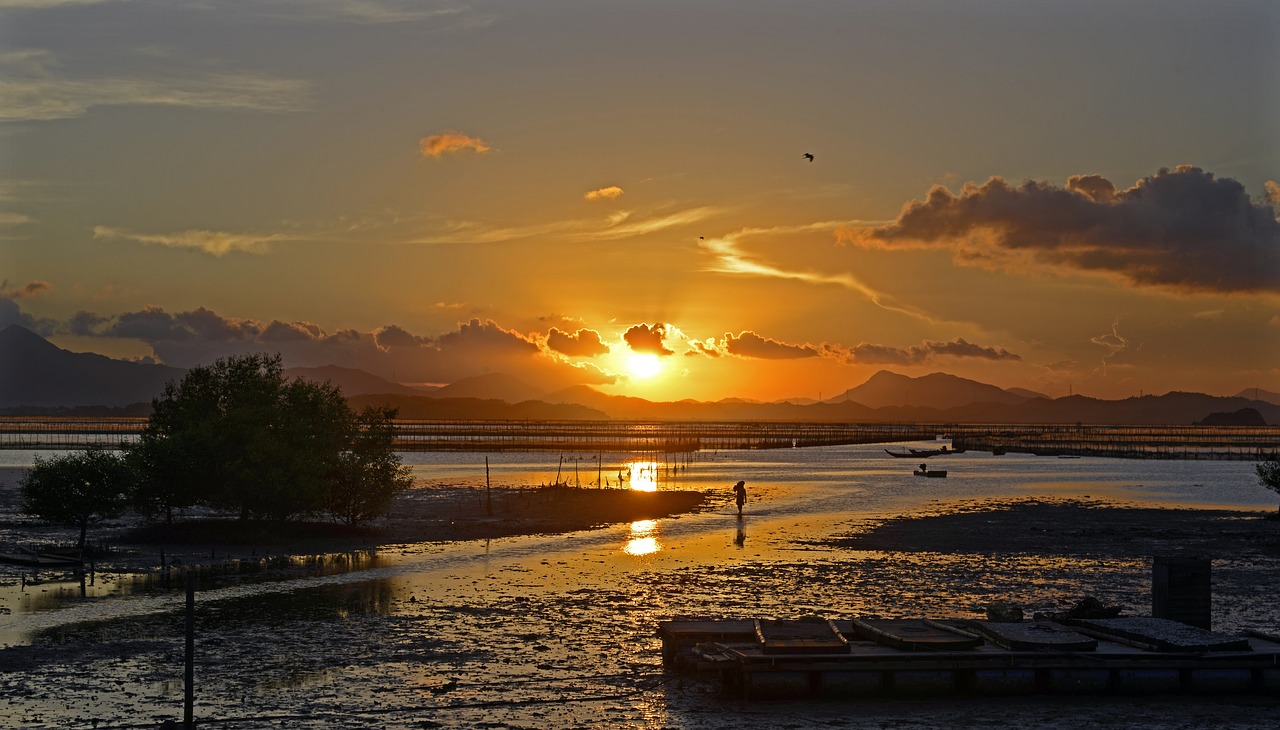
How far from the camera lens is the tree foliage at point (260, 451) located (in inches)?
2100

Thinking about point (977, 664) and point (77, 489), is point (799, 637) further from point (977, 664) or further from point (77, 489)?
point (77, 489)

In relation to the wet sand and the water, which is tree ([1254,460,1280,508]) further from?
the water

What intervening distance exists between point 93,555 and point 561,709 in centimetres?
3148

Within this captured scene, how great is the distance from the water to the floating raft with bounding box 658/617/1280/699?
77cm

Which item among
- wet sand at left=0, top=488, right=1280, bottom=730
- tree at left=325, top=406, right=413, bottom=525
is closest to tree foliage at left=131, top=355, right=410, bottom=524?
tree at left=325, top=406, right=413, bottom=525

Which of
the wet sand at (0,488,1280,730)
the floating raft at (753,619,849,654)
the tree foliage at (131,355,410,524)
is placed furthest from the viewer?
the tree foliage at (131,355,410,524)

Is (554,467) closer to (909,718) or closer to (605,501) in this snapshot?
(605,501)

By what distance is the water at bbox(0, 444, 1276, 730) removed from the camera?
22.7 meters

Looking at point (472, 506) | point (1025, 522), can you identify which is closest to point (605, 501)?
point (472, 506)

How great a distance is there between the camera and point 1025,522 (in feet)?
211

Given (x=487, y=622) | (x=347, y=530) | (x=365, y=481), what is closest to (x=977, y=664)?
(x=487, y=622)

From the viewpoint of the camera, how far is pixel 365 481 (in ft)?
192

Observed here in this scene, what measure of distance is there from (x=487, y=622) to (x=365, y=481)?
94.2ft

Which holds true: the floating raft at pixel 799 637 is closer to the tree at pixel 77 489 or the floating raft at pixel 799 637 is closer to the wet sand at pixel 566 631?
the wet sand at pixel 566 631
